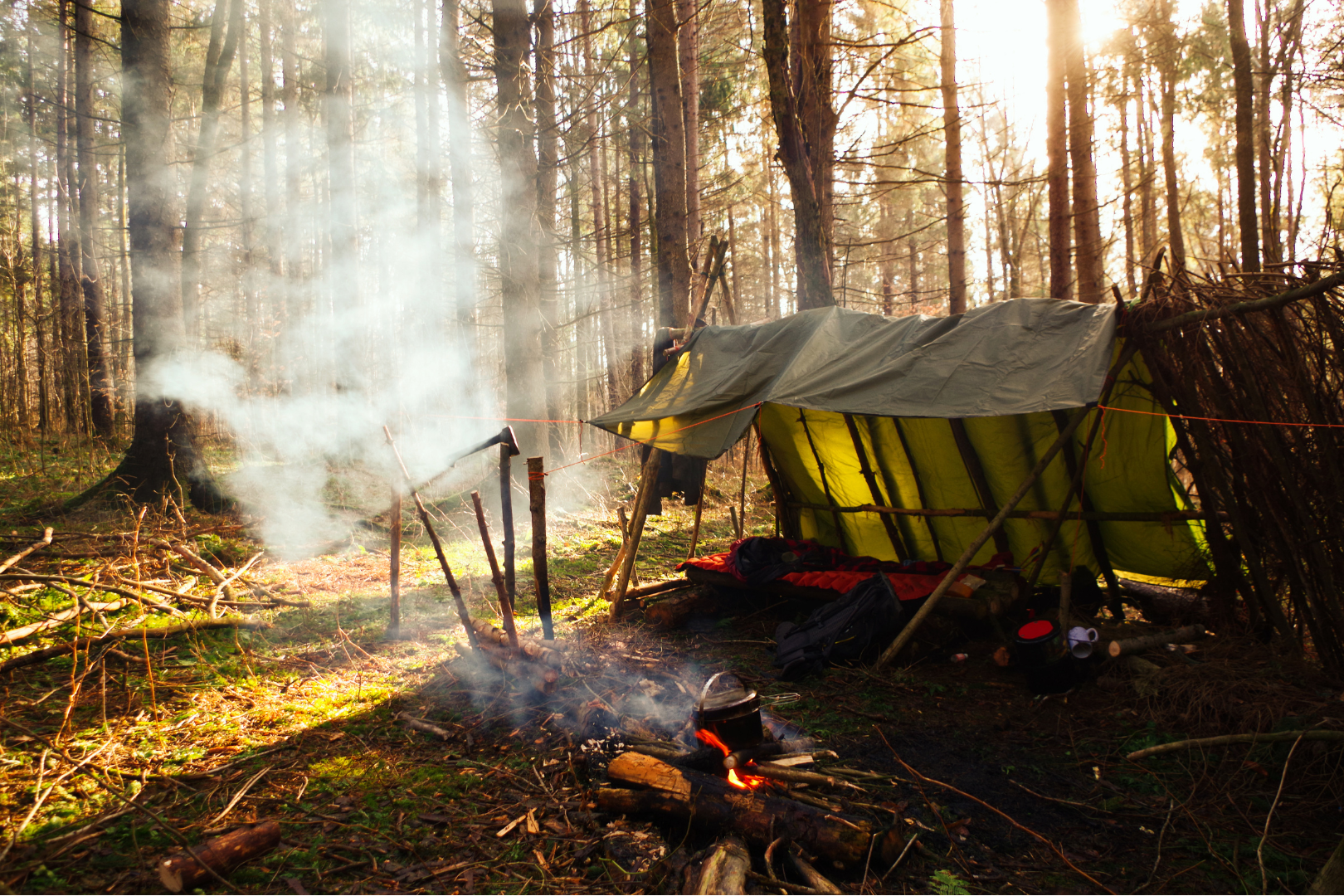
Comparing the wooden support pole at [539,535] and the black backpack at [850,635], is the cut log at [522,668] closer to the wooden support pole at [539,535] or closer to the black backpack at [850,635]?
the wooden support pole at [539,535]

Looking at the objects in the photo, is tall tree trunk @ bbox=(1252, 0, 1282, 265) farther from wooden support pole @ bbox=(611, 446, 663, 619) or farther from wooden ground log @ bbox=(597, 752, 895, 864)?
wooden ground log @ bbox=(597, 752, 895, 864)

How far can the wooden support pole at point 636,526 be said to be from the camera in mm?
6410

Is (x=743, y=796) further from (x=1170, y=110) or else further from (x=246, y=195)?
(x=246, y=195)

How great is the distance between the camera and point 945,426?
20.0ft

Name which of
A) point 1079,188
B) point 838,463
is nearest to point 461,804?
point 838,463

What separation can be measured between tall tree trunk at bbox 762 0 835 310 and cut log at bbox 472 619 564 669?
505cm

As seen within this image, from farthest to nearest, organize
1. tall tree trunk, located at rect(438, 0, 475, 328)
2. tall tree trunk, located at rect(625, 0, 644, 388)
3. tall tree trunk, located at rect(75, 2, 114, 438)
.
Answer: tall tree trunk, located at rect(625, 0, 644, 388) < tall tree trunk, located at rect(75, 2, 114, 438) < tall tree trunk, located at rect(438, 0, 475, 328)

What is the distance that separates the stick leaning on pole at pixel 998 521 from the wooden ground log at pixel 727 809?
224 centimetres

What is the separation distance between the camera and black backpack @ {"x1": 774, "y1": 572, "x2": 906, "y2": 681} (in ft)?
16.7

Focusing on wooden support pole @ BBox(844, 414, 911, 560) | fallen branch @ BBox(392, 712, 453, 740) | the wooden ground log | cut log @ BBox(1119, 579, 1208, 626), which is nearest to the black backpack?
wooden support pole @ BBox(844, 414, 911, 560)

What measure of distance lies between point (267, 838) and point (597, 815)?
1.47 meters

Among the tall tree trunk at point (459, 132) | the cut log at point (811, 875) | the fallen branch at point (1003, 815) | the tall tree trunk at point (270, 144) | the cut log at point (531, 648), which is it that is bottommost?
the fallen branch at point (1003, 815)

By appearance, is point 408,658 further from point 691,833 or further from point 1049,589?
point 1049,589

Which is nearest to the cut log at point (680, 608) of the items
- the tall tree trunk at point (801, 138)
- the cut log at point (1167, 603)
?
the tall tree trunk at point (801, 138)
